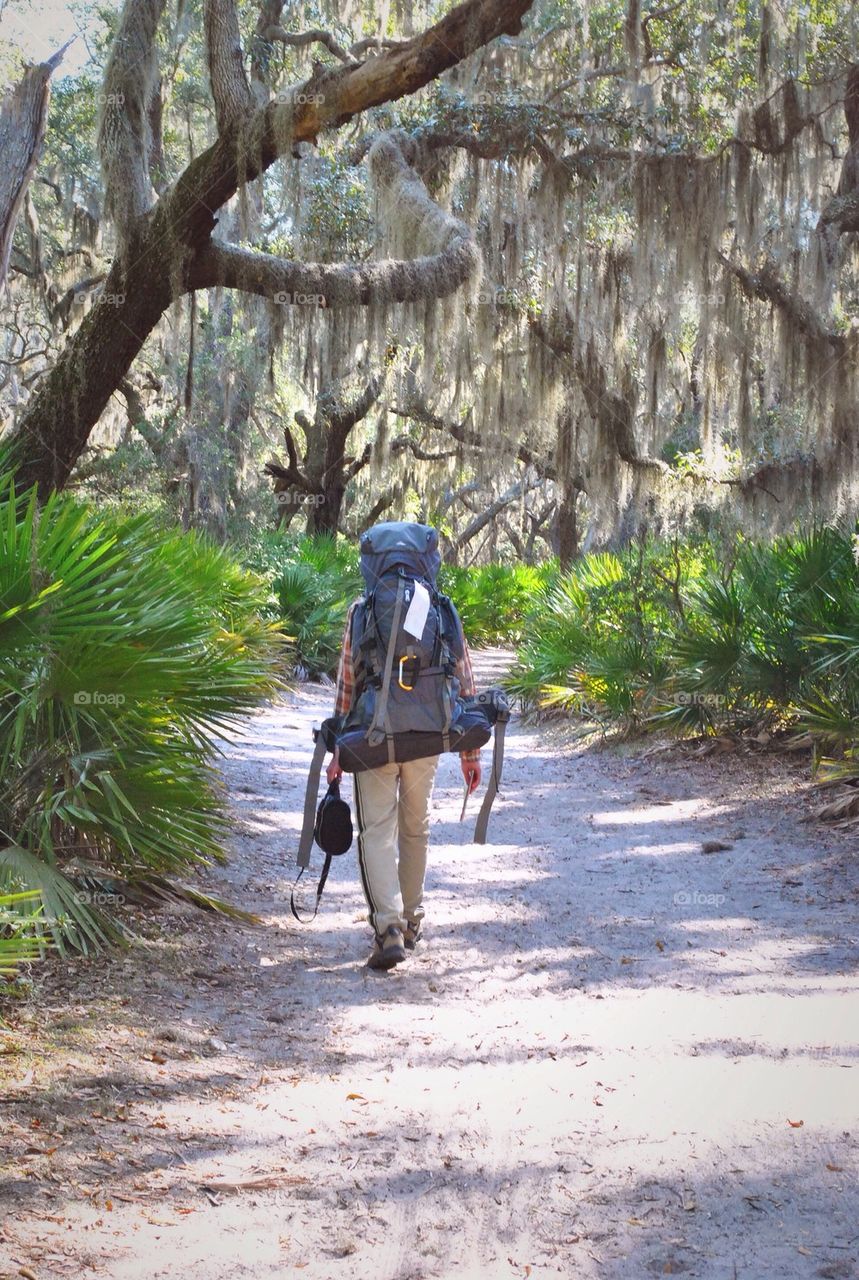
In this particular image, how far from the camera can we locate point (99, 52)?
1603 centimetres

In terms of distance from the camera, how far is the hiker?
479cm

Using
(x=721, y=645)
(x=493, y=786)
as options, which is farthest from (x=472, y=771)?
(x=721, y=645)

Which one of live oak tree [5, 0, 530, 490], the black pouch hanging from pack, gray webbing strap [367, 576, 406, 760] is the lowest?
the black pouch hanging from pack

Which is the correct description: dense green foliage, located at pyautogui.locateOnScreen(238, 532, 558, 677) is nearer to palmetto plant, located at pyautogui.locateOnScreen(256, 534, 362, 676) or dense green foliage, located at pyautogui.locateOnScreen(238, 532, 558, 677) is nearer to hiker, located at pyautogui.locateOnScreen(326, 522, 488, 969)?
palmetto plant, located at pyautogui.locateOnScreen(256, 534, 362, 676)

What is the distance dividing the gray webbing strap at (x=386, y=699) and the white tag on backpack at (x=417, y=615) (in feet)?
0.15

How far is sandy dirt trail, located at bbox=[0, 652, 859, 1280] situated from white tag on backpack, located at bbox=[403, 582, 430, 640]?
1.40 metres

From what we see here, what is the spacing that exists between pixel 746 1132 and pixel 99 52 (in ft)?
53.9

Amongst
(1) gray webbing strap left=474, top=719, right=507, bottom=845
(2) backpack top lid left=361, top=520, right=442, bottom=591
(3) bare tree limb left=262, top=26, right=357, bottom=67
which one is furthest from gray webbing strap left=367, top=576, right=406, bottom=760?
(3) bare tree limb left=262, top=26, right=357, bottom=67

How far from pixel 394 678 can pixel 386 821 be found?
60 centimetres

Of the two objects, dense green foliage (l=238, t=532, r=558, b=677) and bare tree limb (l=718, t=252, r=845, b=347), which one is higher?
bare tree limb (l=718, t=252, r=845, b=347)

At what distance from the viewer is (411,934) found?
17.2 ft

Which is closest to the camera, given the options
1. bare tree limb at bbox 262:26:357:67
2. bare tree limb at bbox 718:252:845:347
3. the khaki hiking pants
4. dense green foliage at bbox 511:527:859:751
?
the khaki hiking pants

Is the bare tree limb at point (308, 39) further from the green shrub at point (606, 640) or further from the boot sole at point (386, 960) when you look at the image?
the boot sole at point (386, 960)

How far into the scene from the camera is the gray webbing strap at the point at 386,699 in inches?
187
